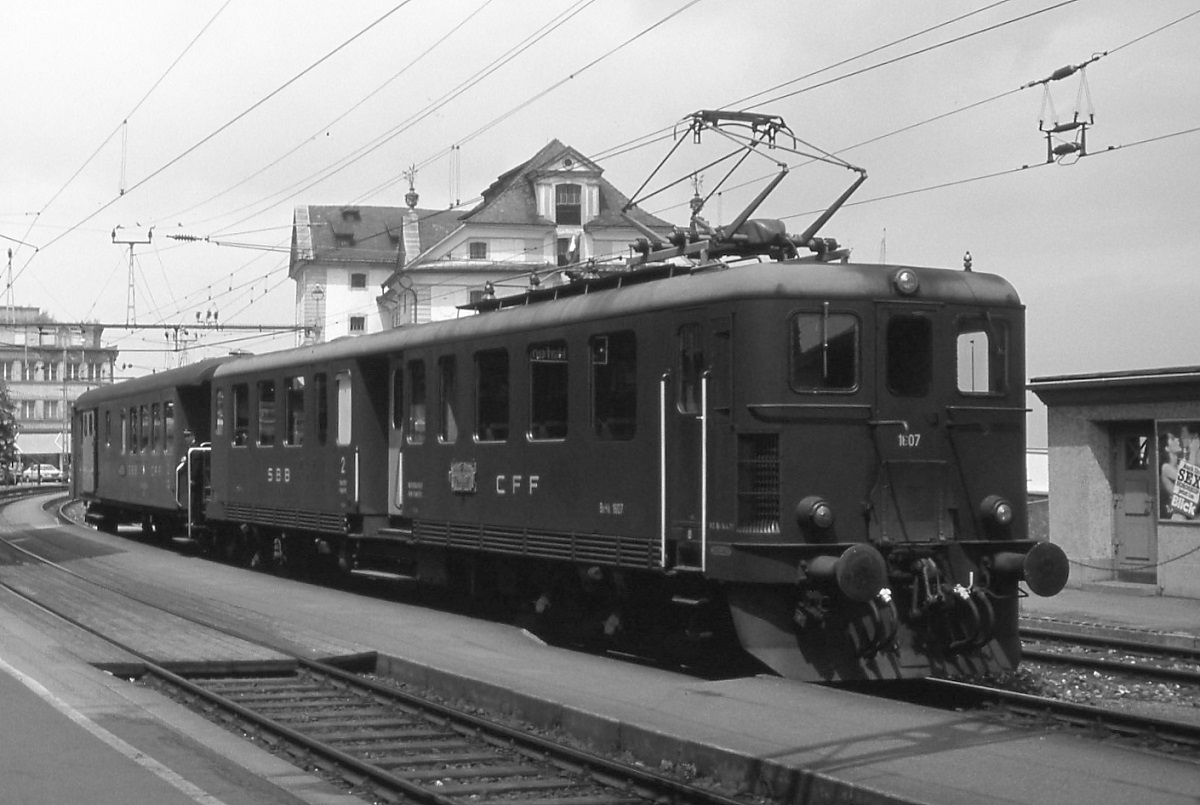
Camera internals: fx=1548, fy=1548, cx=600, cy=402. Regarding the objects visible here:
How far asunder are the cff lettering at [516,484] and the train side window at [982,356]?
13.6 feet

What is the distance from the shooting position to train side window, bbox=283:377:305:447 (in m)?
20.9

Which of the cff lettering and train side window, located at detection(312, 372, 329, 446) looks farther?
train side window, located at detection(312, 372, 329, 446)

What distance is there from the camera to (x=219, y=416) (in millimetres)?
24547


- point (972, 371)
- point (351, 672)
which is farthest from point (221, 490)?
point (972, 371)

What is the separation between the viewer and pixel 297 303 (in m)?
80.2

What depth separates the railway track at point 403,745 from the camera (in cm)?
863

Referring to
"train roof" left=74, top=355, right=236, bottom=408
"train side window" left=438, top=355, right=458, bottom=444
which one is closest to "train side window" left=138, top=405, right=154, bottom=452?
"train roof" left=74, top=355, right=236, bottom=408

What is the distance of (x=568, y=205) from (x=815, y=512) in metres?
53.3

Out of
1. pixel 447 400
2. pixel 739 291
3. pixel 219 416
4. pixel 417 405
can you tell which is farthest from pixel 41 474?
pixel 739 291

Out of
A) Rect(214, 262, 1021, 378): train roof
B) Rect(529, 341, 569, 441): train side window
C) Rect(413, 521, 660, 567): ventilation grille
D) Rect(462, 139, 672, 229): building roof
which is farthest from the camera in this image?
Rect(462, 139, 672, 229): building roof

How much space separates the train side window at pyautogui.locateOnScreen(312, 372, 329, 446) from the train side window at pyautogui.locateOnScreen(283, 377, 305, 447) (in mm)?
616

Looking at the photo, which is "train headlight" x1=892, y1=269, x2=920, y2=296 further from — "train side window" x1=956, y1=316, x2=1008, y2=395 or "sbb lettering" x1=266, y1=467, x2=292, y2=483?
"sbb lettering" x1=266, y1=467, x2=292, y2=483

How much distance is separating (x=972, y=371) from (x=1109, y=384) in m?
8.84

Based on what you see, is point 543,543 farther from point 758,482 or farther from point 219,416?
point 219,416
